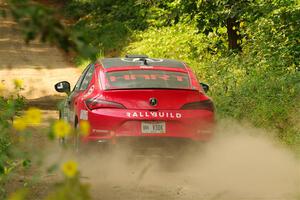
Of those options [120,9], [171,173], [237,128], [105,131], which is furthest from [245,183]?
[120,9]

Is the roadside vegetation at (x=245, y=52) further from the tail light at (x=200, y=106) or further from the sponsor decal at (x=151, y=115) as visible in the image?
the sponsor decal at (x=151, y=115)

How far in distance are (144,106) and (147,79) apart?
617 millimetres

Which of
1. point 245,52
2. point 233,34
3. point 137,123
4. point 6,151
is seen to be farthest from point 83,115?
point 233,34

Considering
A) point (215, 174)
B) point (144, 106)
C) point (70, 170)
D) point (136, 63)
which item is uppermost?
point (136, 63)

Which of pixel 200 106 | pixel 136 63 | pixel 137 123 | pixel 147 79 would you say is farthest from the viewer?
pixel 136 63

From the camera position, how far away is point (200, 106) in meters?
10.8

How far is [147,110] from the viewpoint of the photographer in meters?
10.4

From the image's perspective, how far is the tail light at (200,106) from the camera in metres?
10.7

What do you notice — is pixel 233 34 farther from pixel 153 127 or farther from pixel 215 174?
pixel 153 127

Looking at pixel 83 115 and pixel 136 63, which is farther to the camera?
pixel 136 63

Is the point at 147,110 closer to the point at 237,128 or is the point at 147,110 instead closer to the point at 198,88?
the point at 198,88

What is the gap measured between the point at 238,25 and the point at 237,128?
7.32 meters

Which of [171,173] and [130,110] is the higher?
[130,110]

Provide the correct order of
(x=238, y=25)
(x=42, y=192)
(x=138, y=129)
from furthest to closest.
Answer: (x=238, y=25) < (x=138, y=129) < (x=42, y=192)
